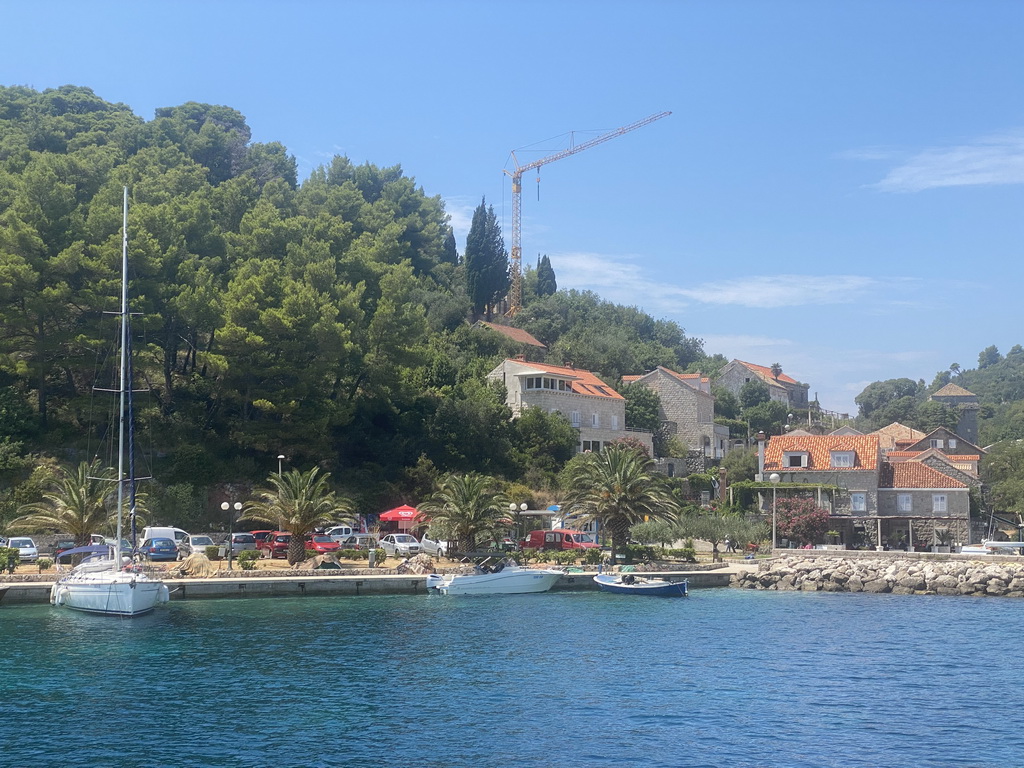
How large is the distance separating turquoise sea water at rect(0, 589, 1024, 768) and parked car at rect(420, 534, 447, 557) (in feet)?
37.7

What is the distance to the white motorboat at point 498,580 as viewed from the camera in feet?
168

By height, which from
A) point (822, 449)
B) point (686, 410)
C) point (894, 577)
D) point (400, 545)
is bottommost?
point (894, 577)

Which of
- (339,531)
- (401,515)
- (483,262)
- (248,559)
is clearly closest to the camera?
(248,559)

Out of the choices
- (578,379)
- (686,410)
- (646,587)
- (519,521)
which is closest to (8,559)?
(646,587)

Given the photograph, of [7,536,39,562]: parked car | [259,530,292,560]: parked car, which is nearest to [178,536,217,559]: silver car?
[259,530,292,560]: parked car

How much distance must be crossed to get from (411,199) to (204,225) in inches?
2110

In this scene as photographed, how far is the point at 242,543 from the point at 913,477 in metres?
47.5

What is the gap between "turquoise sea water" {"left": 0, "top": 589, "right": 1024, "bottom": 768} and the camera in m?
24.0

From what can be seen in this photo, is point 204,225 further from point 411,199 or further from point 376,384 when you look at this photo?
point 411,199

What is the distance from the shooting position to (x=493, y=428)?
3041 inches

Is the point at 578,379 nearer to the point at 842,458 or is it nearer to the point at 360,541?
the point at 842,458

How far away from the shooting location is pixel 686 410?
9981 centimetres

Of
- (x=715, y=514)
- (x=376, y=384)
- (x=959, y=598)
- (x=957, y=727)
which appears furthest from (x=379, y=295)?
(x=957, y=727)

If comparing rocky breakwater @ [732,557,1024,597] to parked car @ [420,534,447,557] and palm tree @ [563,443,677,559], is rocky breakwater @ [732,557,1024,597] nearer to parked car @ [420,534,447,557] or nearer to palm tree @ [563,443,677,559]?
palm tree @ [563,443,677,559]
